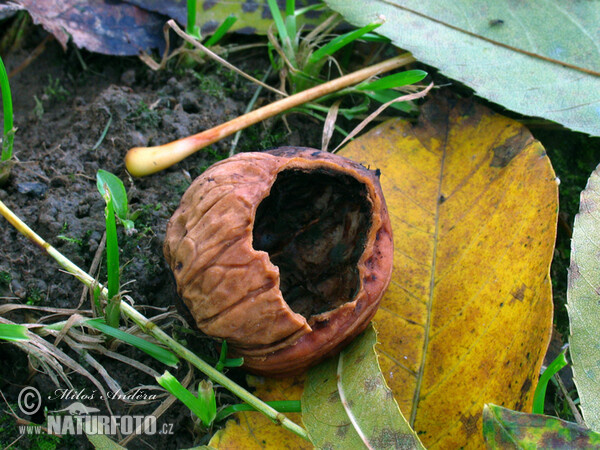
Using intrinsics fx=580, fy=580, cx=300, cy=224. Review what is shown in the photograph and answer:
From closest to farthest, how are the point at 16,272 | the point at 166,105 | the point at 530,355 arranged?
the point at 530,355 → the point at 16,272 → the point at 166,105

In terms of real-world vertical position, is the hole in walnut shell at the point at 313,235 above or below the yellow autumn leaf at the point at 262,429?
above

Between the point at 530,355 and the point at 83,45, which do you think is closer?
the point at 530,355

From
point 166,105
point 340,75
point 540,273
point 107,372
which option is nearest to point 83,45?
point 166,105

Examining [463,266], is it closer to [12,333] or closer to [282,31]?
[282,31]

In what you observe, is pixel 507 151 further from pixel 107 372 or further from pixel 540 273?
pixel 107 372

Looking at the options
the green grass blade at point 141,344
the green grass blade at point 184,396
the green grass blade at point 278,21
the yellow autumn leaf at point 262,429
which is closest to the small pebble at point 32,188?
the green grass blade at point 141,344

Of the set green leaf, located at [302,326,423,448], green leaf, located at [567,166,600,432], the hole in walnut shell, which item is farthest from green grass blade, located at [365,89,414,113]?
green leaf, located at [302,326,423,448]

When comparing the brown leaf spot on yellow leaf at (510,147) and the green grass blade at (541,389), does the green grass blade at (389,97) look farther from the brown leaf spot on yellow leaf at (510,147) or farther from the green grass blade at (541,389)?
the green grass blade at (541,389)
